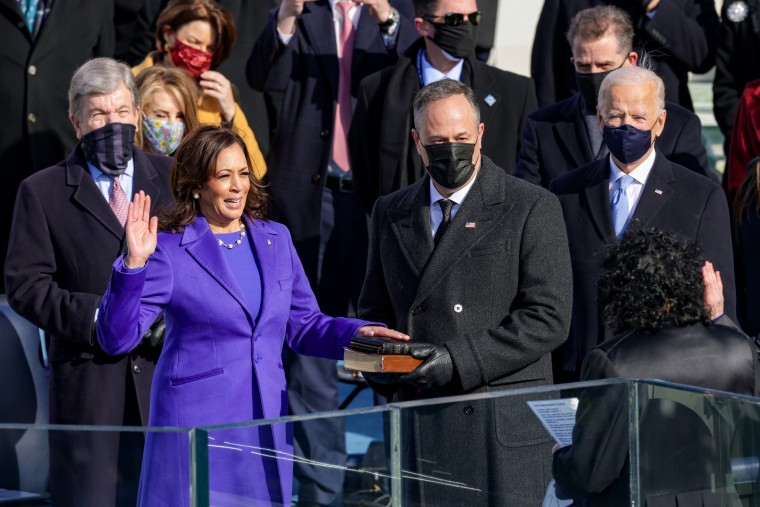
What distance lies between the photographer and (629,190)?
211 inches

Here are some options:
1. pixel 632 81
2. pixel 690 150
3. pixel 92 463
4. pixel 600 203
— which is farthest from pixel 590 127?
pixel 92 463

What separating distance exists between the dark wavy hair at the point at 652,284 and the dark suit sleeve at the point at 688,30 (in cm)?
264

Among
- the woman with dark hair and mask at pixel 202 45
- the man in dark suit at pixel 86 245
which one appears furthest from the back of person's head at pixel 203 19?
the man in dark suit at pixel 86 245

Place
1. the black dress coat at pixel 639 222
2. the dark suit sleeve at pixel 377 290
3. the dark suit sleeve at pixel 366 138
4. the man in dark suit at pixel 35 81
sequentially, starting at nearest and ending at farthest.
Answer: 1. the dark suit sleeve at pixel 377 290
2. the black dress coat at pixel 639 222
3. the dark suit sleeve at pixel 366 138
4. the man in dark suit at pixel 35 81

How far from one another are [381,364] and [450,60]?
2.50m

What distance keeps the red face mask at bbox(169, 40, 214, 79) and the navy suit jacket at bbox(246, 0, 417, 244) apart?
228 mm

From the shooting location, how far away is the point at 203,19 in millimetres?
6723

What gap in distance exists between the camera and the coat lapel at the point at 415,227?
15.2 feet

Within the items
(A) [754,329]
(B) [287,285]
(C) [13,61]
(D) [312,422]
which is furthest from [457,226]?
(C) [13,61]

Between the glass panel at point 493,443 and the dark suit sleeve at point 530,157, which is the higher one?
the dark suit sleeve at point 530,157

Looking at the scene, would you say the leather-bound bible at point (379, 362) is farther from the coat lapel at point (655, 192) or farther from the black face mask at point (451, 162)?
the coat lapel at point (655, 192)

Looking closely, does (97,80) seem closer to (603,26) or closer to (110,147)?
(110,147)

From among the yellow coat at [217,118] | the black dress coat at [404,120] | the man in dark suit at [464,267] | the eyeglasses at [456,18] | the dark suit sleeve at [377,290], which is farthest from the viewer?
the yellow coat at [217,118]

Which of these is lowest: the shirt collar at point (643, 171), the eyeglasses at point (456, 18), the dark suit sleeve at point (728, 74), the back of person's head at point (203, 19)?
the shirt collar at point (643, 171)
